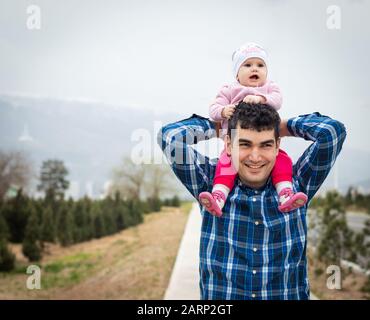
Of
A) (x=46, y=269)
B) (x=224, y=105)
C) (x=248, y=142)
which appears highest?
(x=224, y=105)

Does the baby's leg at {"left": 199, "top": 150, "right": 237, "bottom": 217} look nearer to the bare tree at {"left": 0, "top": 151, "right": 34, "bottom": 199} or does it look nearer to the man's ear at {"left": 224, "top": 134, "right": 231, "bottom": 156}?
the man's ear at {"left": 224, "top": 134, "right": 231, "bottom": 156}

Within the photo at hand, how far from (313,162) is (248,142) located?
0.68 ft

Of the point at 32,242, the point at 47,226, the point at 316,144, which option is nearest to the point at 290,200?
the point at 316,144

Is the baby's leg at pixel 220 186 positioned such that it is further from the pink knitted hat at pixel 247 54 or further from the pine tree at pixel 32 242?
the pine tree at pixel 32 242

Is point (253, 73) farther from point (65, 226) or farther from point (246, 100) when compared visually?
point (65, 226)

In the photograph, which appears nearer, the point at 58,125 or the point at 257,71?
the point at 257,71

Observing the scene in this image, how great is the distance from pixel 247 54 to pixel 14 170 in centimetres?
655

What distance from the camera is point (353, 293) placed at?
5.34 m

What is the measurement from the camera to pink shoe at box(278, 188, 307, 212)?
1.42 m

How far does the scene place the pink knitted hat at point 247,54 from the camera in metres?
1.55

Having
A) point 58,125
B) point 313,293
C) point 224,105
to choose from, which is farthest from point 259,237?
point 58,125

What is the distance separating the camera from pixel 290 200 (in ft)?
4.66

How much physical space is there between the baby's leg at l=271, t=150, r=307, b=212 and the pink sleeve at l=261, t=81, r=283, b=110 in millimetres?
157

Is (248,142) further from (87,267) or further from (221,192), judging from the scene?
(87,267)
